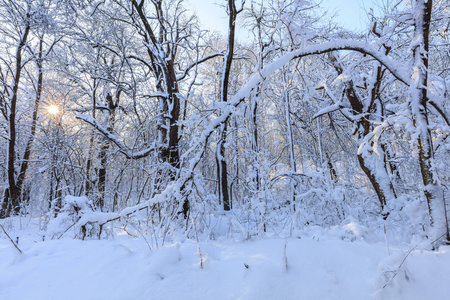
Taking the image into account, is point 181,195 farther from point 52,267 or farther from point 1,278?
point 1,278

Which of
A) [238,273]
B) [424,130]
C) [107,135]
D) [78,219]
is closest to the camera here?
[238,273]

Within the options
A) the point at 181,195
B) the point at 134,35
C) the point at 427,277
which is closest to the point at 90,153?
the point at 134,35

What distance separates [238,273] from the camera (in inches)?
72.7

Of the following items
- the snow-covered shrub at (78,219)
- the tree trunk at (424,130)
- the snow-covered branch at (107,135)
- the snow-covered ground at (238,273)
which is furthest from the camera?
the snow-covered branch at (107,135)

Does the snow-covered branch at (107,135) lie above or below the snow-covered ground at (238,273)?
above

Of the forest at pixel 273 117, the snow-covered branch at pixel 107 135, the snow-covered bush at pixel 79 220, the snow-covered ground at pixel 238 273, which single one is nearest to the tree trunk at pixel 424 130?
the forest at pixel 273 117

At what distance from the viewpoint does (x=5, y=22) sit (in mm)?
9641

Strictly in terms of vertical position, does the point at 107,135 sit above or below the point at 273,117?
below

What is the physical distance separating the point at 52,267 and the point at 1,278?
1.12 ft

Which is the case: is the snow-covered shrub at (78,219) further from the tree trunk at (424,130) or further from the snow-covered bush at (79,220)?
the tree trunk at (424,130)

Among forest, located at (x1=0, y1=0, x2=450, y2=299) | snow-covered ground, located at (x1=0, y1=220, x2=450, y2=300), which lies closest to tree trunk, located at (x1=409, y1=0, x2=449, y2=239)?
forest, located at (x1=0, y1=0, x2=450, y2=299)

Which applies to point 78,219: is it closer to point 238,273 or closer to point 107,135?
point 238,273

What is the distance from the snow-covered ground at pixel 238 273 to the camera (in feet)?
5.19

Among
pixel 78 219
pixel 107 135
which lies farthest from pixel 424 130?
pixel 107 135
